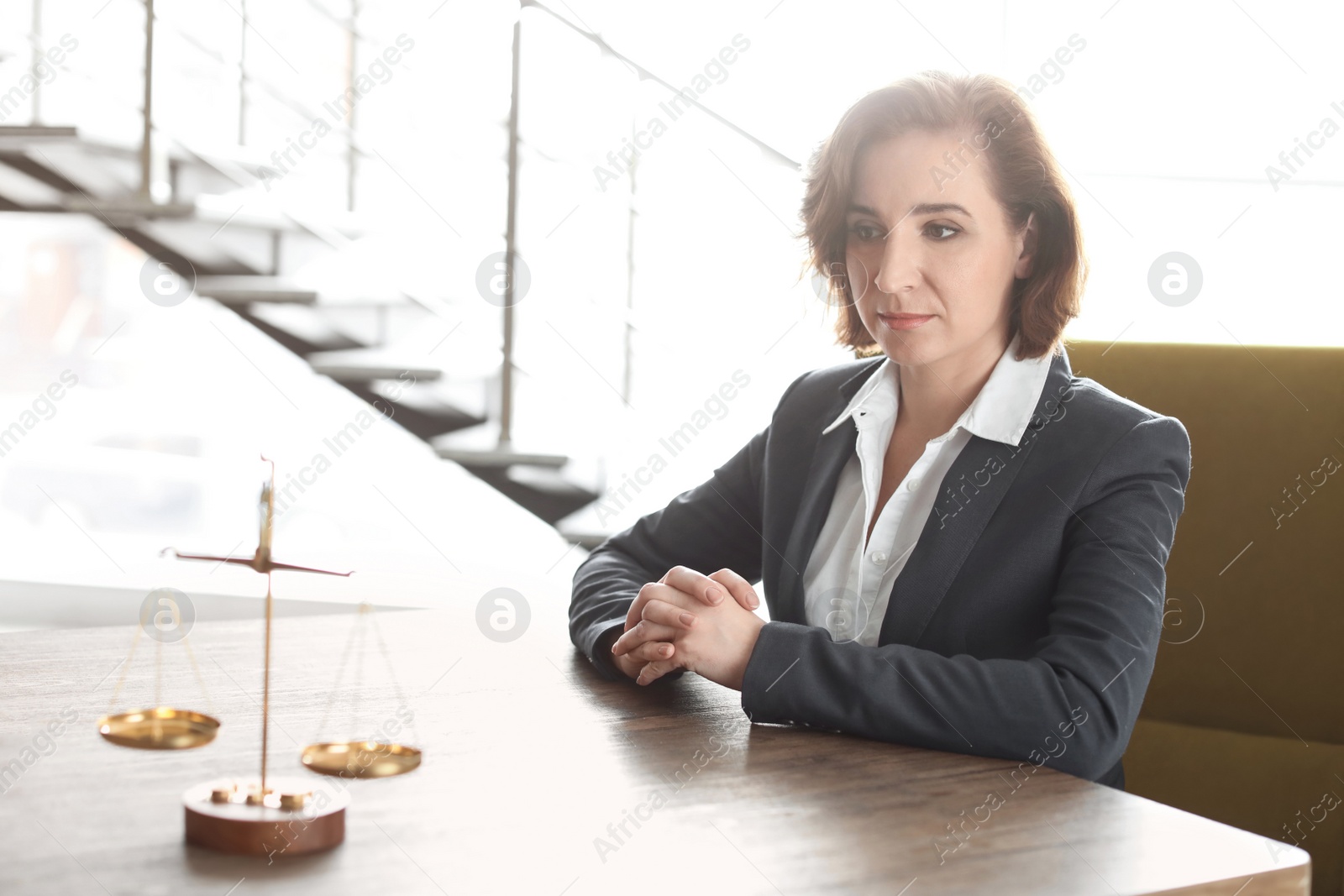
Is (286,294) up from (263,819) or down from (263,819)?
up

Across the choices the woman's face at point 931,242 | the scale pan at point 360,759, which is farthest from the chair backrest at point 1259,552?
the scale pan at point 360,759

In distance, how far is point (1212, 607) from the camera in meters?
1.37

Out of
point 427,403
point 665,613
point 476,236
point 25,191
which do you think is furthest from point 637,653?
point 476,236

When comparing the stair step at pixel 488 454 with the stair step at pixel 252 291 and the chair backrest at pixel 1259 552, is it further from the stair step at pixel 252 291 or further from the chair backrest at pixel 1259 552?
the chair backrest at pixel 1259 552

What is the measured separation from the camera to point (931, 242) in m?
1.31

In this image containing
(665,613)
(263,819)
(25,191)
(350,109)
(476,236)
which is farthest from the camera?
(476,236)

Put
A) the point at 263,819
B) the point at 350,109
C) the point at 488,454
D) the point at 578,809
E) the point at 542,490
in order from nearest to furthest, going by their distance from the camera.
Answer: the point at 263,819 < the point at 578,809 < the point at 488,454 < the point at 542,490 < the point at 350,109

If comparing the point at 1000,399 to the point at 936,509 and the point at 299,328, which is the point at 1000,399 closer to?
the point at 936,509

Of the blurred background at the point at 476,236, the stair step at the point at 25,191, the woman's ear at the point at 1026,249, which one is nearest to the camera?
the woman's ear at the point at 1026,249

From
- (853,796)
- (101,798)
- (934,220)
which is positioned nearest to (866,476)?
(934,220)

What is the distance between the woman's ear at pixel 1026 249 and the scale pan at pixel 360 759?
0.90 metres

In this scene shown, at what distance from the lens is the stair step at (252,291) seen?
2896 mm

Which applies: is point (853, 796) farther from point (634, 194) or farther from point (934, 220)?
point (634, 194)

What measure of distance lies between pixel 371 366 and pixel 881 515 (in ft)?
5.96
